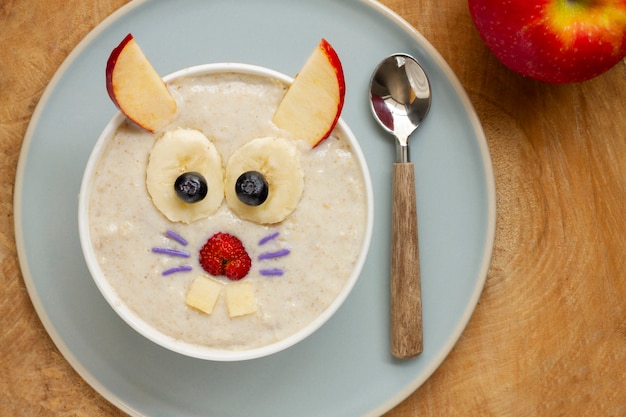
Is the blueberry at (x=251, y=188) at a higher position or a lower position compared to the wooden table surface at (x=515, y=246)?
higher

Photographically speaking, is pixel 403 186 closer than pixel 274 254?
No

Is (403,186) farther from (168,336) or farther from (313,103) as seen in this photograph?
(168,336)

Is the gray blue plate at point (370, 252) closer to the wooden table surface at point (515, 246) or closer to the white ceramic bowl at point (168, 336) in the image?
the wooden table surface at point (515, 246)

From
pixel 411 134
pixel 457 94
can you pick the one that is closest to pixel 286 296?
pixel 411 134

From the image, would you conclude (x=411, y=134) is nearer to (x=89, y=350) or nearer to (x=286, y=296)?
(x=286, y=296)

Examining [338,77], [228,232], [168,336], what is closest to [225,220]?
[228,232]

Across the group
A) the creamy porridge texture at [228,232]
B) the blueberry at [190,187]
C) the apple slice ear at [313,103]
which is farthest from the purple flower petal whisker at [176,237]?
the apple slice ear at [313,103]
